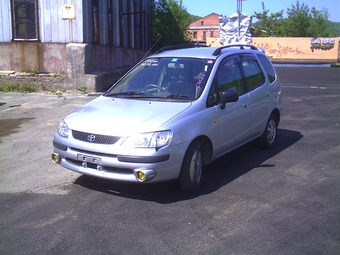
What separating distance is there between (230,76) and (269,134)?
1799mm

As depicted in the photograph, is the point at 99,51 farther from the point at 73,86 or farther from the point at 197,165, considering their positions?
the point at 197,165

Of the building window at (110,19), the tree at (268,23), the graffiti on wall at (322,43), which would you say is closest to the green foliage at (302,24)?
the tree at (268,23)

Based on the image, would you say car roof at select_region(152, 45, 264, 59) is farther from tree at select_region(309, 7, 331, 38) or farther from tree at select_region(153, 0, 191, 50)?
tree at select_region(309, 7, 331, 38)

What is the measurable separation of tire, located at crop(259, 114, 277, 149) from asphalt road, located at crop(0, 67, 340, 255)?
130 millimetres

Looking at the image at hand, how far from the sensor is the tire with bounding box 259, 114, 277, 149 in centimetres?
761

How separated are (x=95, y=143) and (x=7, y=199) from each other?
54.3 inches

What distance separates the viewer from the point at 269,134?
778 cm

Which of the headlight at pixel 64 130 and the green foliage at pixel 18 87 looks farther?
the green foliage at pixel 18 87

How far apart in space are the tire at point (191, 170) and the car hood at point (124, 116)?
51cm

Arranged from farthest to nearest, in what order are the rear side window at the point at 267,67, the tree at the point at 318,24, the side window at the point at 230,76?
the tree at the point at 318,24
the rear side window at the point at 267,67
the side window at the point at 230,76

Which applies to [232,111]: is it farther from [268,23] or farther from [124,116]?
[268,23]

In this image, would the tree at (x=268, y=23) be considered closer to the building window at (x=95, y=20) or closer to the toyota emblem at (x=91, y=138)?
the building window at (x=95, y=20)

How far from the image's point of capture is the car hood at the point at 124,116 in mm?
4965


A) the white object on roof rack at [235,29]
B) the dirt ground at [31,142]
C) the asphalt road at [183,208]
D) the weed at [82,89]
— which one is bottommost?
the asphalt road at [183,208]
